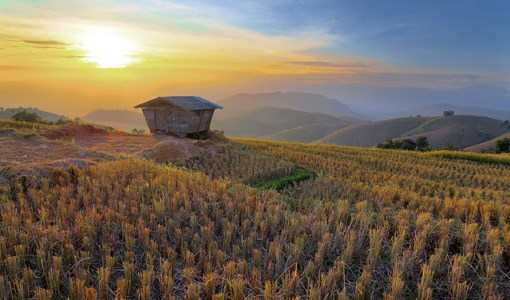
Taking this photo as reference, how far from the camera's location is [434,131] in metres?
140

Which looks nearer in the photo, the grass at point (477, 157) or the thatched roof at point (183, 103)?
Answer: the thatched roof at point (183, 103)

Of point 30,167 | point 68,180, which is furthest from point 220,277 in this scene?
point 30,167

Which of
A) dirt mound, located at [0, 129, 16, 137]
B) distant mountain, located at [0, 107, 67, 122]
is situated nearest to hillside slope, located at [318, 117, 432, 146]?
distant mountain, located at [0, 107, 67, 122]

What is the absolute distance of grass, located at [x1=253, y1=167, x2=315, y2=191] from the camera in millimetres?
11609

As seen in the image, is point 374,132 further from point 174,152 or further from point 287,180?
point 287,180

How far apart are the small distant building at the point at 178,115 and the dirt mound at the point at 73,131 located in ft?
11.7

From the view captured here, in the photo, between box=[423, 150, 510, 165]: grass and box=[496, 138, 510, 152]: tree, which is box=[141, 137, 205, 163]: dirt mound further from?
A: box=[496, 138, 510, 152]: tree

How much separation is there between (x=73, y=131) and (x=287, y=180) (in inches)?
628

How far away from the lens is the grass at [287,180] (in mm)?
11609

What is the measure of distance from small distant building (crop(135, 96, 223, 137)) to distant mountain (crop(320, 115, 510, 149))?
375ft

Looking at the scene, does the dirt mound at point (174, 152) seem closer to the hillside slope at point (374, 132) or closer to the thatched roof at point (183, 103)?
the thatched roof at point (183, 103)

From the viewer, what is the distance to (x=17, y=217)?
19.2 ft

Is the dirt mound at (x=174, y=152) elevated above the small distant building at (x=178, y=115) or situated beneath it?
situated beneath

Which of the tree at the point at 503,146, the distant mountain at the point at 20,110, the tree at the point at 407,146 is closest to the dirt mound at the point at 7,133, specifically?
the distant mountain at the point at 20,110
